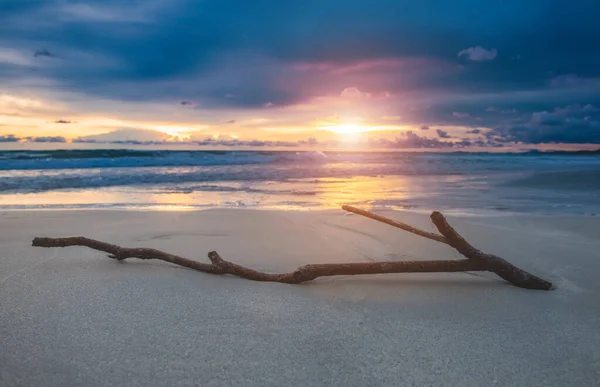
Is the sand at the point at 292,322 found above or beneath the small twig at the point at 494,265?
beneath

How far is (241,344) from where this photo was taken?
2232 mm

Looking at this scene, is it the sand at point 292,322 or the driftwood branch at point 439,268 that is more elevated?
the driftwood branch at point 439,268

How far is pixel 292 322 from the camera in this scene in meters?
2.55

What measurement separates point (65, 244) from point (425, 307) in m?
2.95

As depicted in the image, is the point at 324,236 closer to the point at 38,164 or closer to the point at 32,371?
the point at 32,371

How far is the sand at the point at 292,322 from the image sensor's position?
197 cm

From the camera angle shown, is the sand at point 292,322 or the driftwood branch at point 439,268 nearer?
the sand at point 292,322

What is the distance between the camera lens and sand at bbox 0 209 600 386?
6.47ft

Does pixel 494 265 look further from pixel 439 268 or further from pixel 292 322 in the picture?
pixel 292 322

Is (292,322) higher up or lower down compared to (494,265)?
lower down

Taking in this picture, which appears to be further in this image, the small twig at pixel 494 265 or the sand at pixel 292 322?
the small twig at pixel 494 265

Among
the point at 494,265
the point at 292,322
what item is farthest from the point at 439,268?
the point at 292,322

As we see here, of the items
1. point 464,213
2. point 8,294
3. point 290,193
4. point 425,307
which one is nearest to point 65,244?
point 8,294

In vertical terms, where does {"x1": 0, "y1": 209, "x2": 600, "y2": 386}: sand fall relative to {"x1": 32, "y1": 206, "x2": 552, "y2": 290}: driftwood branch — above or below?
below
